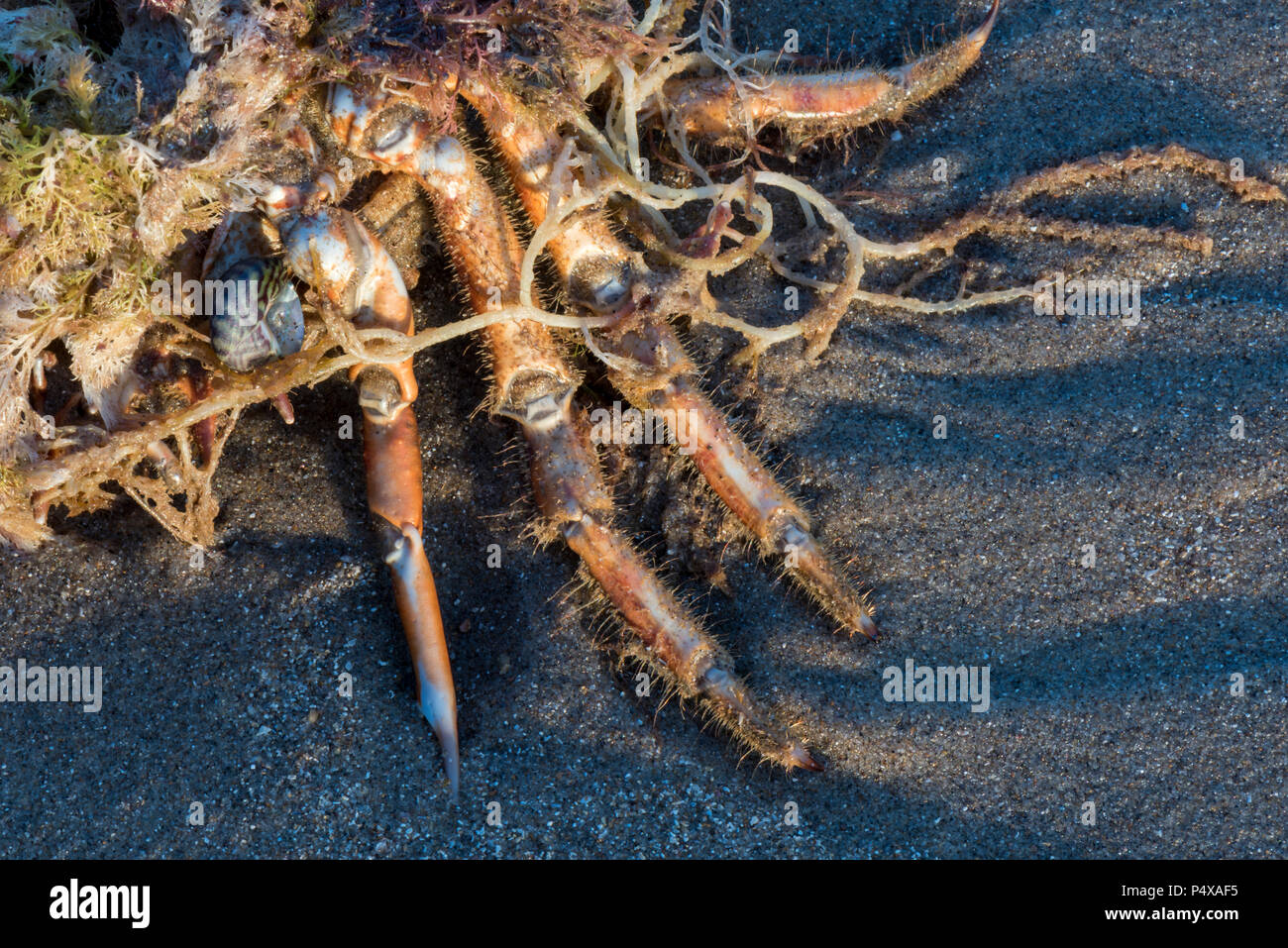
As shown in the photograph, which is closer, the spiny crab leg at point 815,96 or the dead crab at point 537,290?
the dead crab at point 537,290

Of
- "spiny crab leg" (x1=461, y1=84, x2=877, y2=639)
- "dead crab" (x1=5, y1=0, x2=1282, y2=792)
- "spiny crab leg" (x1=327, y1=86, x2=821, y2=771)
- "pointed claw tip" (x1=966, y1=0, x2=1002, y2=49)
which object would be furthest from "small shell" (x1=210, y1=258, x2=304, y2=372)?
"pointed claw tip" (x1=966, y1=0, x2=1002, y2=49)

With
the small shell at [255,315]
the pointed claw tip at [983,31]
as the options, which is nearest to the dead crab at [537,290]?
the small shell at [255,315]

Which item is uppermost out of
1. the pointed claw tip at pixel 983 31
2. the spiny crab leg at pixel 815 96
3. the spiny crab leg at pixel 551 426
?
the pointed claw tip at pixel 983 31

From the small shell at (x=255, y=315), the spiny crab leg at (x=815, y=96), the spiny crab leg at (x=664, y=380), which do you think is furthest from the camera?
the spiny crab leg at (x=815, y=96)

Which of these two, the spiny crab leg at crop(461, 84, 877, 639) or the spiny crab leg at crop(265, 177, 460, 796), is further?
the spiny crab leg at crop(461, 84, 877, 639)

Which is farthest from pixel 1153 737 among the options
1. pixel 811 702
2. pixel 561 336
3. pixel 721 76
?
pixel 721 76

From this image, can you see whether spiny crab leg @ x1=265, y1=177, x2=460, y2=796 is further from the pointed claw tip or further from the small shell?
the pointed claw tip

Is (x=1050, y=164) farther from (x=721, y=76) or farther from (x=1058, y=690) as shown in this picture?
(x=1058, y=690)

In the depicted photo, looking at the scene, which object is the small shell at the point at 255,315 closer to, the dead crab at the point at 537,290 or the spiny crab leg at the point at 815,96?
the dead crab at the point at 537,290

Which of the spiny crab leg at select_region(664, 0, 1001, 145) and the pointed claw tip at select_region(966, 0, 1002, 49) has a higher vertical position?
the pointed claw tip at select_region(966, 0, 1002, 49)
